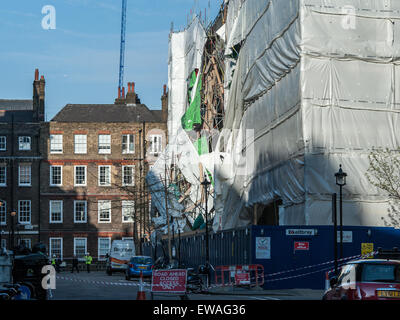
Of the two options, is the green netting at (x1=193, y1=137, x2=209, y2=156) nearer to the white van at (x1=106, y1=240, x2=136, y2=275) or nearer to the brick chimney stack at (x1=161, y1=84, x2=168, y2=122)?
the white van at (x1=106, y1=240, x2=136, y2=275)

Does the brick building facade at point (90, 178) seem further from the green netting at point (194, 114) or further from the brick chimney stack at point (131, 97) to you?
the green netting at point (194, 114)

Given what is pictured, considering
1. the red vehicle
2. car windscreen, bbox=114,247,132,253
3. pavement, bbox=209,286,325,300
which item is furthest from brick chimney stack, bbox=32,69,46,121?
the red vehicle

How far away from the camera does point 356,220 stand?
33938 mm

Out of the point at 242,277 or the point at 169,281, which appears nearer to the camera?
the point at 169,281

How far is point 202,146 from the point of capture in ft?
185

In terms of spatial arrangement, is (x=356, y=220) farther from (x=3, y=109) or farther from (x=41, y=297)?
(x=3, y=109)

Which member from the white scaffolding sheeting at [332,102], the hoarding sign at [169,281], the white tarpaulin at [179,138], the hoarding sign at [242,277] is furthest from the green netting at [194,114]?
the hoarding sign at [169,281]

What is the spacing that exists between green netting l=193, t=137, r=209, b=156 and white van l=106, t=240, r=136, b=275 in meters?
9.10

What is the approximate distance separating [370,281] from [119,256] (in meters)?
45.5

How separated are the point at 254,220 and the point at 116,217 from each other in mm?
39866

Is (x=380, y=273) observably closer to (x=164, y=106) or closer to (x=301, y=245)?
(x=301, y=245)

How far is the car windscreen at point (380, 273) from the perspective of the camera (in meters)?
15.3
